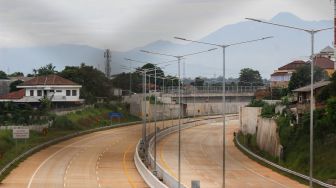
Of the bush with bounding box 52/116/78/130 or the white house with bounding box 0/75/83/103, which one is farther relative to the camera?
the white house with bounding box 0/75/83/103

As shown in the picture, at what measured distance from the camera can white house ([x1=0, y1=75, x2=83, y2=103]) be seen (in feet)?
512

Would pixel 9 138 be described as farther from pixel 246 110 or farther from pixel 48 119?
pixel 246 110

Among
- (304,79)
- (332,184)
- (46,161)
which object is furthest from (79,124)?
(332,184)

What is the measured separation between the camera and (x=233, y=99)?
7446 inches

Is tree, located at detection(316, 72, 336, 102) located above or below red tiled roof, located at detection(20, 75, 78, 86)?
below

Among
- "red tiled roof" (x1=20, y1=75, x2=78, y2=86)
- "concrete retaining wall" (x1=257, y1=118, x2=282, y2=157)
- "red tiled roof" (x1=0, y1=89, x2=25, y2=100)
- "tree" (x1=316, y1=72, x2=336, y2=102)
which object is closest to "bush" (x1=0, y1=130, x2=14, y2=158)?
"concrete retaining wall" (x1=257, y1=118, x2=282, y2=157)

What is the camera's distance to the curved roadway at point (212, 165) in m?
60.8

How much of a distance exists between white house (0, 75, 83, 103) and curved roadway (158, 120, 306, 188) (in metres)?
39.7

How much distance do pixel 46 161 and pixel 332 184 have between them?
128 feet

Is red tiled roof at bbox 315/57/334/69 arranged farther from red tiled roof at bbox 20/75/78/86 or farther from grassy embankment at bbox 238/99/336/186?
red tiled roof at bbox 20/75/78/86

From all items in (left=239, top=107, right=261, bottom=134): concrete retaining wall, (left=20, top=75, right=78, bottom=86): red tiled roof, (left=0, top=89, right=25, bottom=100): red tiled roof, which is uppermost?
(left=20, top=75, right=78, bottom=86): red tiled roof

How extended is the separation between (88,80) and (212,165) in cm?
11575

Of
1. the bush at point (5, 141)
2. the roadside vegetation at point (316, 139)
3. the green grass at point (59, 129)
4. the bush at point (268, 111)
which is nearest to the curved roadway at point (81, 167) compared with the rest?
the green grass at point (59, 129)

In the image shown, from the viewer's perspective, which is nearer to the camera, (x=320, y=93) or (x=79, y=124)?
(x=320, y=93)
